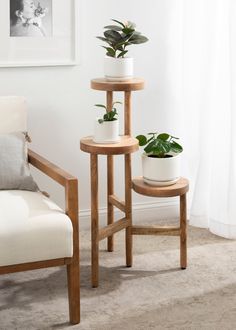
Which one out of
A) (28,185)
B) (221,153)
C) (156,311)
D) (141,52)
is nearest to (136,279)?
(156,311)

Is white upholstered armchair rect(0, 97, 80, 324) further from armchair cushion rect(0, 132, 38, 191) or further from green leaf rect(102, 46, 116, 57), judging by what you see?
green leaf rect(102, 46, 116, 57)

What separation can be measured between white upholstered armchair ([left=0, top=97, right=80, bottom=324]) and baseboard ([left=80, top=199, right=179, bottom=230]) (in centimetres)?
106

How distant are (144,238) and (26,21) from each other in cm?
125

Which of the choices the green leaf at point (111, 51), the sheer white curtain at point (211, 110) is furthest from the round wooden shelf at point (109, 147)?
the sheer white curtain at point (211, 110)

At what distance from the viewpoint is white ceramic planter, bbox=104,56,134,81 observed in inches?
126

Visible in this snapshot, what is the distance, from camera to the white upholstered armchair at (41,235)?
101 inches

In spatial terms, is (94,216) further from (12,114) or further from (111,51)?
(111,51)

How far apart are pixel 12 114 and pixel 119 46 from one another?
57 cm

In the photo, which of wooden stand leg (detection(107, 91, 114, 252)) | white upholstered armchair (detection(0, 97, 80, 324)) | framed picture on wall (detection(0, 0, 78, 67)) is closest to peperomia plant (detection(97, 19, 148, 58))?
framed picture on wall (detection(0, 0, 78, 67))

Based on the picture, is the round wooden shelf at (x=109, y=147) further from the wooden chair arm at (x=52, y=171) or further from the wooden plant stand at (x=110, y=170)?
the wooden chair arm at (x=52, y=171)

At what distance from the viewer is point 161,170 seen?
10.4 ft

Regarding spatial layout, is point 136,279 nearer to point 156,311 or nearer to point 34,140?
point 156,311

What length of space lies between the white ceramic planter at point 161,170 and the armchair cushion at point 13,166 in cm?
53

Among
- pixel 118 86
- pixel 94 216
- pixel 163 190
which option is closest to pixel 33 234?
pixel 94 216
